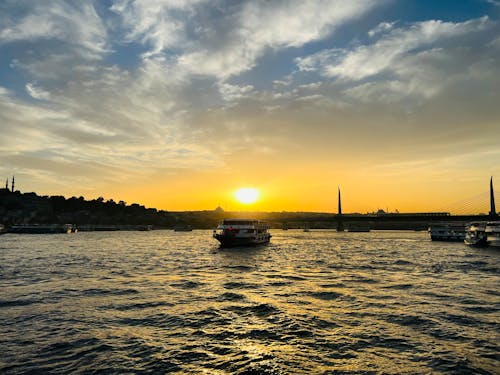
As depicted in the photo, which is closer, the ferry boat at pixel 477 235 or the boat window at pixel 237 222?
the ferry boat at pixel 477 235

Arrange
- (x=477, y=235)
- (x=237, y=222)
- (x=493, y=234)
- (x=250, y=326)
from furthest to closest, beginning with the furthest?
(x=237, y=222)
(x=477, y=235)
(x=493, y=234)
(x=250, y=326)

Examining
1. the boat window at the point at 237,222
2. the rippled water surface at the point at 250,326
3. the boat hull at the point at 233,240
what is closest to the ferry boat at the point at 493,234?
the rippled water surface at the point at 250,326

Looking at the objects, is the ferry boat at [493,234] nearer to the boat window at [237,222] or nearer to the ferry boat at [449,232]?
the ferry boat at [449,232]

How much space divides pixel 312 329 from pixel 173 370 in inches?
299

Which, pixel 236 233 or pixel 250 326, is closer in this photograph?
pixel 250 326

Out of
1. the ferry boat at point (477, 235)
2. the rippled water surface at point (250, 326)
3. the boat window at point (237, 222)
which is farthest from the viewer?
the boat window at point (237, 222)

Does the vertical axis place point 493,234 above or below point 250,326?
above

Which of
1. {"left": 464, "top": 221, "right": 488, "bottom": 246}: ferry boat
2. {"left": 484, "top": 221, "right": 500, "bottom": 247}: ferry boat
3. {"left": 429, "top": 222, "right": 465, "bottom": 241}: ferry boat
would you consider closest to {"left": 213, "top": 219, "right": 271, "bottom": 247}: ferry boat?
{"left": 484, "top": 221, "right": 500, "bottom": 247}: ferry boat

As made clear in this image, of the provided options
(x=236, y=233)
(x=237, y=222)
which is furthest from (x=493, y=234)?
(x=237, y=222)

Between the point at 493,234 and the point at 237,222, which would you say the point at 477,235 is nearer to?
the point at 493,234

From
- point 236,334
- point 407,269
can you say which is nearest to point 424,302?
point 236,334

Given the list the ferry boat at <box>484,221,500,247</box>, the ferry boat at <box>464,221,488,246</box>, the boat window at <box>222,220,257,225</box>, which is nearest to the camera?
the ferry boat at <box>484,221,500,247</box>

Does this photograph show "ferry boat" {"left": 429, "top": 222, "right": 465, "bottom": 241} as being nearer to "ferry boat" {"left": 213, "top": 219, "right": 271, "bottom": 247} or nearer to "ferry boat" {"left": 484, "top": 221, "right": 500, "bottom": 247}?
"ferry boat" {"left": 484, "top": 221, "right": 500, "bottom": 247}

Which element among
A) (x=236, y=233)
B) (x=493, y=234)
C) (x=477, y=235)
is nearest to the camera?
(x=493, y=234)
